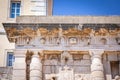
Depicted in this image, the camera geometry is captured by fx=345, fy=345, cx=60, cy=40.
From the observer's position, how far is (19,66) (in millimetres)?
11938

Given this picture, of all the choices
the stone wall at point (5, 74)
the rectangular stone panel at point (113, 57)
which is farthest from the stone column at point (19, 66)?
the rectangular stone panel at point (113, 57)

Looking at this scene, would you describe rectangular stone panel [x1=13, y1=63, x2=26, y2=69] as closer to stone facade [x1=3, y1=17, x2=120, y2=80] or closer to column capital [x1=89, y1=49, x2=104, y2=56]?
stone facade [x1=3, y1=17, x2=120, y2=80]

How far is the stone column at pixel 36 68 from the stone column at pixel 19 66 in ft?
0.93

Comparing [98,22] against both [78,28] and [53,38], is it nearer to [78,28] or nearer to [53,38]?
[78,28]

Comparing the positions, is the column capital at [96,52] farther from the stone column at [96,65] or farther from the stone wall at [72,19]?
the stone wall at [72,19]

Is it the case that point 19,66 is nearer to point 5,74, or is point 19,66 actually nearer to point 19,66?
point 19,66

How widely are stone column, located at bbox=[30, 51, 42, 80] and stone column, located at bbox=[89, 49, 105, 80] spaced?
5.99 ft

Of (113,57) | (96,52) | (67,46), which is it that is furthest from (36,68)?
(113,57)

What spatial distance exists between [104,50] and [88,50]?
0.56 m

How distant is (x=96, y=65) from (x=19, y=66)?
2662 mm

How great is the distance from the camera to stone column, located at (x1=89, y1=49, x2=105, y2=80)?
11781mm

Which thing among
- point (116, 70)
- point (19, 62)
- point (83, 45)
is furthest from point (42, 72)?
point (116, 70)

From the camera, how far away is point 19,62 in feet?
39.4

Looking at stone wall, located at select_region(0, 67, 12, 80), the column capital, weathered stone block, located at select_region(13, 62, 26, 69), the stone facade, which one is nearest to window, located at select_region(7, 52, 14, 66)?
stone wall, located at select_region(0, 67, 12, 80)
